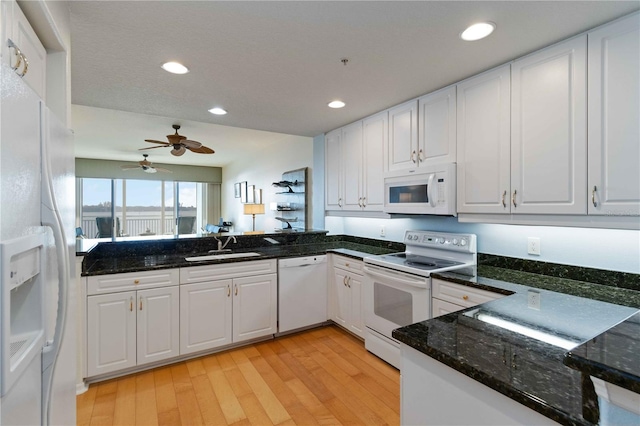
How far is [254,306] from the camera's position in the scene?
3029 millimetres

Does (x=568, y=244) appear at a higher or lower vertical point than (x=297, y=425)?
higher

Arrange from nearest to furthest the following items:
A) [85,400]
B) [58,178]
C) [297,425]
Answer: [58,178], [297,425], [85,400]

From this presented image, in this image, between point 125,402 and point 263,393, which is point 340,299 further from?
point 125,402

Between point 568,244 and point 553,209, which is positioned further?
point 568,244

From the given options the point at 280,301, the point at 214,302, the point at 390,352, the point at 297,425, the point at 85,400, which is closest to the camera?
the point at 297,425

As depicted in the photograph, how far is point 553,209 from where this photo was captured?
191 centimetres

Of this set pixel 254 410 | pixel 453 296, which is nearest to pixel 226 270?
pixel 254 410

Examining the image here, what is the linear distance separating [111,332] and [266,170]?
→ 4452 mm

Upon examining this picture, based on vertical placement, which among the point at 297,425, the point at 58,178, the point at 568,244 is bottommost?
the point at 297,425

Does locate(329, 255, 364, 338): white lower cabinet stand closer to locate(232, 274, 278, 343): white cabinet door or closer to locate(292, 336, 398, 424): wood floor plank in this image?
locate(292, 336, 398, 424): wood floor plank

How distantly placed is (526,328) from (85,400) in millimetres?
2808

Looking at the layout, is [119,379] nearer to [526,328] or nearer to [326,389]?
[326,389]

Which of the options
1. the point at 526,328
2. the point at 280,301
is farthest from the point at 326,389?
the point at 526,328

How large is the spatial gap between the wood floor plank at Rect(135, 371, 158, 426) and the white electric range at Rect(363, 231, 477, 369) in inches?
69.9
